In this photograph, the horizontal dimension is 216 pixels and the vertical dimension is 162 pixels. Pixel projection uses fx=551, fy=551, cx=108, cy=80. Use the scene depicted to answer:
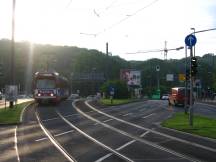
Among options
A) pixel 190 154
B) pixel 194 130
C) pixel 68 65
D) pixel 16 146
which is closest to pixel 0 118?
pixel 194 130

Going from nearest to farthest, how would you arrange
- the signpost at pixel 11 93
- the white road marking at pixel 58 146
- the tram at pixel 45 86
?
the white road marking at pixel 58 146 < the signpost at pixel 11 93 < the tram at pixel 45 86

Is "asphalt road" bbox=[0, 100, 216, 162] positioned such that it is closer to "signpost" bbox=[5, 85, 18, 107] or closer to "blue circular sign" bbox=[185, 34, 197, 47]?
"blue circular sign" bbox=[185, 34, 197, 47]

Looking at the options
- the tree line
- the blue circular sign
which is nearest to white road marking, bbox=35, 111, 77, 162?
the blue circular sign

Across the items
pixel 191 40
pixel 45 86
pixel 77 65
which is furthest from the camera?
pixel 77 65

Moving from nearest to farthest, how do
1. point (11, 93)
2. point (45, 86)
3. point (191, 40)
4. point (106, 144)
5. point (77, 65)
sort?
point (106, 144) → point (191, 40) → point (11, 93) → point (45, 86) → point (77, 65)

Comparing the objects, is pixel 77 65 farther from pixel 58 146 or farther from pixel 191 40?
pixel 58 146

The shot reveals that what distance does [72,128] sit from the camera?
101 feet

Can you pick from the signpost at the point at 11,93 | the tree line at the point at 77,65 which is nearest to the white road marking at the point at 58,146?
the signpost at the point at 11,93

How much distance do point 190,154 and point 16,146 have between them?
6699mm

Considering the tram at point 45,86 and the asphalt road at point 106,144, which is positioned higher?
the tram at point 45,86

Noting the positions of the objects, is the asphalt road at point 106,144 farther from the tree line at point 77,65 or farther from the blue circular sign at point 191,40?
the tree line at point 77,65

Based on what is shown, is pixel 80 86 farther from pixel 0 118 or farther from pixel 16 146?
pixel 16 146

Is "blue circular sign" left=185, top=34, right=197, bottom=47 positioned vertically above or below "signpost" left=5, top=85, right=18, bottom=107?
above

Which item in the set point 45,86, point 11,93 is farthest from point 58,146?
point 45,86
